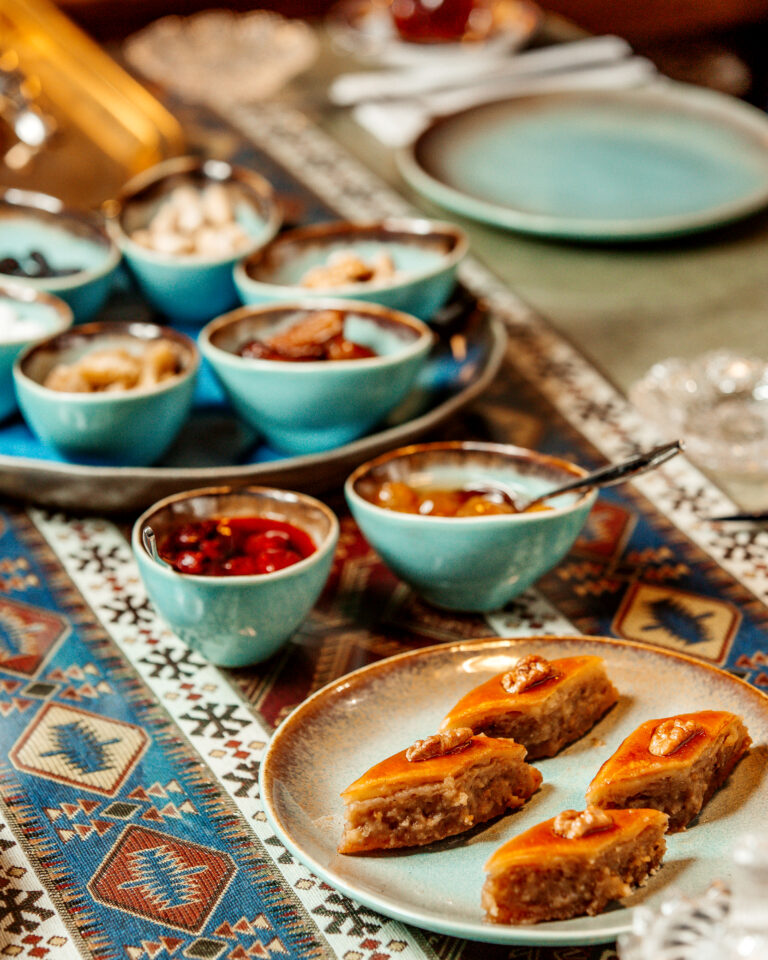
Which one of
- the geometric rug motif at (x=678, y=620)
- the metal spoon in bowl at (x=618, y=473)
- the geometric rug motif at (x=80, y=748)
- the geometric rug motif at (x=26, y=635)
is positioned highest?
the metal spoon in bowl at (x=618, y=473)

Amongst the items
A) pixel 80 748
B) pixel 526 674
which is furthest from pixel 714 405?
pixel 80 748

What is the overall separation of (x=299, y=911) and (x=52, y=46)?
213 centimetres

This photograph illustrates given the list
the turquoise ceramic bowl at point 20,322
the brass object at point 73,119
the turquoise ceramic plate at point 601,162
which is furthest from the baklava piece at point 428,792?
the brass object at point 73,119

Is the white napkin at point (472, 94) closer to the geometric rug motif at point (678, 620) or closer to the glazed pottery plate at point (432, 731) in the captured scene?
the geometric rug motif at point (678, 620)

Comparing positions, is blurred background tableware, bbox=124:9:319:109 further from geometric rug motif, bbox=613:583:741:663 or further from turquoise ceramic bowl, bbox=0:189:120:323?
geometric rug motif, bbox=613:583:741:663

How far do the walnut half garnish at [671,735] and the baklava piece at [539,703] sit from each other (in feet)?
0.29

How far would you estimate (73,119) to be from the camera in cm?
237

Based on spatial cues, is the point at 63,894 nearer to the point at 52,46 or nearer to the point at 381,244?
the point at 381,244

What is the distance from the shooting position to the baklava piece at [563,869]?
795 mm

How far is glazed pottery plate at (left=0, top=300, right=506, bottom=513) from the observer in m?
1.33

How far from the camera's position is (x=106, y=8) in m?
3.19

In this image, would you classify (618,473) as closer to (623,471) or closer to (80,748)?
(623,471)

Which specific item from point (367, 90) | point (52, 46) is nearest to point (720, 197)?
point (367, 90)

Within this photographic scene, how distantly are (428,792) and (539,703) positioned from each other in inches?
5.2
